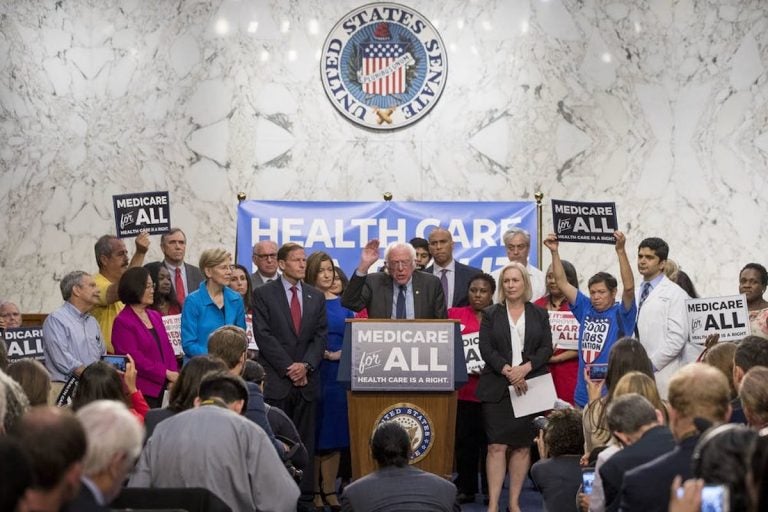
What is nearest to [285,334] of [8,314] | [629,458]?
[8,314]

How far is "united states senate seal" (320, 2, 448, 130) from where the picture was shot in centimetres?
1244

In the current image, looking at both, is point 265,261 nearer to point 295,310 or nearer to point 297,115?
point 295,310

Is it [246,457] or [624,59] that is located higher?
[624,59]

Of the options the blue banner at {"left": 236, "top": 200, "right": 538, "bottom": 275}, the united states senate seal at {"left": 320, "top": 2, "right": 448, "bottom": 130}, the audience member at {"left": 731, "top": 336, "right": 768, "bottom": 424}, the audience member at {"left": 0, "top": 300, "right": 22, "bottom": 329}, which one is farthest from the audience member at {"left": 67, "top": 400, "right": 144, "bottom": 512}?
the united states senate seal at {"left": 320, "top": 2, "right": 448, "bottom": 130}

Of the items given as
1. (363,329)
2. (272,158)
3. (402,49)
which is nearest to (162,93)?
(272,158)

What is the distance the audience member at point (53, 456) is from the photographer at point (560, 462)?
10.7 ft

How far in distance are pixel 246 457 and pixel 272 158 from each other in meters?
7.33

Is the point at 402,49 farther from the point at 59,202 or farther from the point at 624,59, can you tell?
the point at 59,202

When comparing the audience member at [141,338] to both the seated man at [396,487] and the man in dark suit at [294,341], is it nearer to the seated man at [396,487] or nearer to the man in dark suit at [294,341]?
the man in dark suit at [294,341]

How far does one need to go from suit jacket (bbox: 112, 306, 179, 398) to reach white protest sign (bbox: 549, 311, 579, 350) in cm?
270

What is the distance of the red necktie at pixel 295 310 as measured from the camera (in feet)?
29.0

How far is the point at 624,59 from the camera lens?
1238 centimetres

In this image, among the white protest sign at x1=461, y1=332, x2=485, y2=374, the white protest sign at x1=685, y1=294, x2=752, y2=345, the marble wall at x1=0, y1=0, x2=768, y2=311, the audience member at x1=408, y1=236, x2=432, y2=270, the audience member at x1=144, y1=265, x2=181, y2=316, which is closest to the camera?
the white protest sign at x1=685, y1=294, x2=752, y2=345

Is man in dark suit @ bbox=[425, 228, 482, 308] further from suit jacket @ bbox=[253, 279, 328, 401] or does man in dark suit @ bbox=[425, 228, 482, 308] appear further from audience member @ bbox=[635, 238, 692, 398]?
audience member @ bbox=[635, 238, 692, 398]
